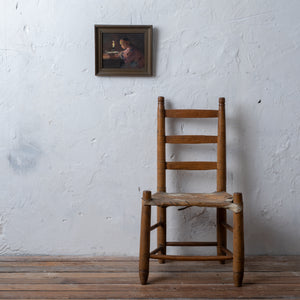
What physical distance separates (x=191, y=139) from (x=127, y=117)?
1.36 feet

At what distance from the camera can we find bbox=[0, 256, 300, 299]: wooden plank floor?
1.58 meters

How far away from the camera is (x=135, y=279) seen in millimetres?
1744

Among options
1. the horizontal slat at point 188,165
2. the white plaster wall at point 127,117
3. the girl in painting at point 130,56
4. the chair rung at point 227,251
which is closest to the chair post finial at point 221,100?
the white plaster wall at point 127,117

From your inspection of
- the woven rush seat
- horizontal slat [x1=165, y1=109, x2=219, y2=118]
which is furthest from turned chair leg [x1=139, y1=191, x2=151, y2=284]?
horizontal slat [x1=165, y1=109, x2=219, y2=118]

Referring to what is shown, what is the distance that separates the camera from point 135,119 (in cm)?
207

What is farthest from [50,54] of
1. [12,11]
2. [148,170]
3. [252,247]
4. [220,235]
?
[252,247]

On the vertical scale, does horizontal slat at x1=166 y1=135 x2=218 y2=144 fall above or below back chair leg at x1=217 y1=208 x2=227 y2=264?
above

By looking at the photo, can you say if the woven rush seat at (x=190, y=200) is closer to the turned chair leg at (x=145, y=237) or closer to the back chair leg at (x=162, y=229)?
the turned chair leg at (x=145, y=237)

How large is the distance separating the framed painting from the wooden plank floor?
1124 mm

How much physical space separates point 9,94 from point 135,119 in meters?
0.78

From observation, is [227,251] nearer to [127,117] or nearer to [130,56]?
[127,117]

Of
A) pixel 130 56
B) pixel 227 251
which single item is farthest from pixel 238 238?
pixel 130 56

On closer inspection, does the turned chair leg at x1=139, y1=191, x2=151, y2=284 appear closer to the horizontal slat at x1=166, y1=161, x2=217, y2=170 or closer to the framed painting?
the horizontal slat at x1=166, y1=161, x2=217, y2=170

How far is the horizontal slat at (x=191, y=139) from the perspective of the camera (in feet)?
6.43
